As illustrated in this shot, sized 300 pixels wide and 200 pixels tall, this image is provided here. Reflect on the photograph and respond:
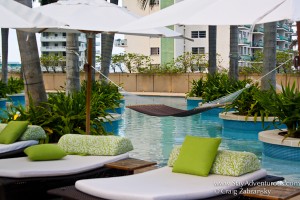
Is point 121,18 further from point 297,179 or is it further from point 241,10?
point 297,179

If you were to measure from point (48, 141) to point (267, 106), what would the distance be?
14.5 ft

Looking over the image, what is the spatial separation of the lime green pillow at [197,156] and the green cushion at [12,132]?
2934 mm

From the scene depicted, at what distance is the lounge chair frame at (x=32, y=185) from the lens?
595 cm

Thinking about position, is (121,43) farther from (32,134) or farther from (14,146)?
(14,146)

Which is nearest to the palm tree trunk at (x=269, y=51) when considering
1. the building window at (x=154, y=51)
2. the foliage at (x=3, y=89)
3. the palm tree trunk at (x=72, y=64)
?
the palm tree trunk at (x=72, y=64)

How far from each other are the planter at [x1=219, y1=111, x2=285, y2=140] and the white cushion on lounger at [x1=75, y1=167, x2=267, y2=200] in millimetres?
7039

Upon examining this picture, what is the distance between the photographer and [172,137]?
12820 mm

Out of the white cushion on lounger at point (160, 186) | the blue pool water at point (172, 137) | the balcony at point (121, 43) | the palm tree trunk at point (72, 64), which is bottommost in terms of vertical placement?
the blue pool water at point (172, 137)

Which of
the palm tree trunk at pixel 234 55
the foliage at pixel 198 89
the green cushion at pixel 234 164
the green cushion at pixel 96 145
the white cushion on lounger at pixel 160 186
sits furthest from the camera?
the foliage at pixel 198 89

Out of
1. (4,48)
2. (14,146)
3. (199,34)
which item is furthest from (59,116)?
(199,34)

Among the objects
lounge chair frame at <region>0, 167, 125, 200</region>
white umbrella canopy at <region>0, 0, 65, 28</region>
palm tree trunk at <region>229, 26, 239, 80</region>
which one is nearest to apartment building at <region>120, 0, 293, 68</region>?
palm tree trunk at <region>229, 26, 239, 80</region>

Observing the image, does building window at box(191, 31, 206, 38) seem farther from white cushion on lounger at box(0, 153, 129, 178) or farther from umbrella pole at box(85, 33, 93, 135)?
white cushion on lounger at box(0, 153, 129, 178)

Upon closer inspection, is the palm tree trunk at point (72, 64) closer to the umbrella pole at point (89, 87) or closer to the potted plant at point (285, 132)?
the umbrella pole at point (89, 87)

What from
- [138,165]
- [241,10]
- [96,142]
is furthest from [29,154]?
[241,10]
